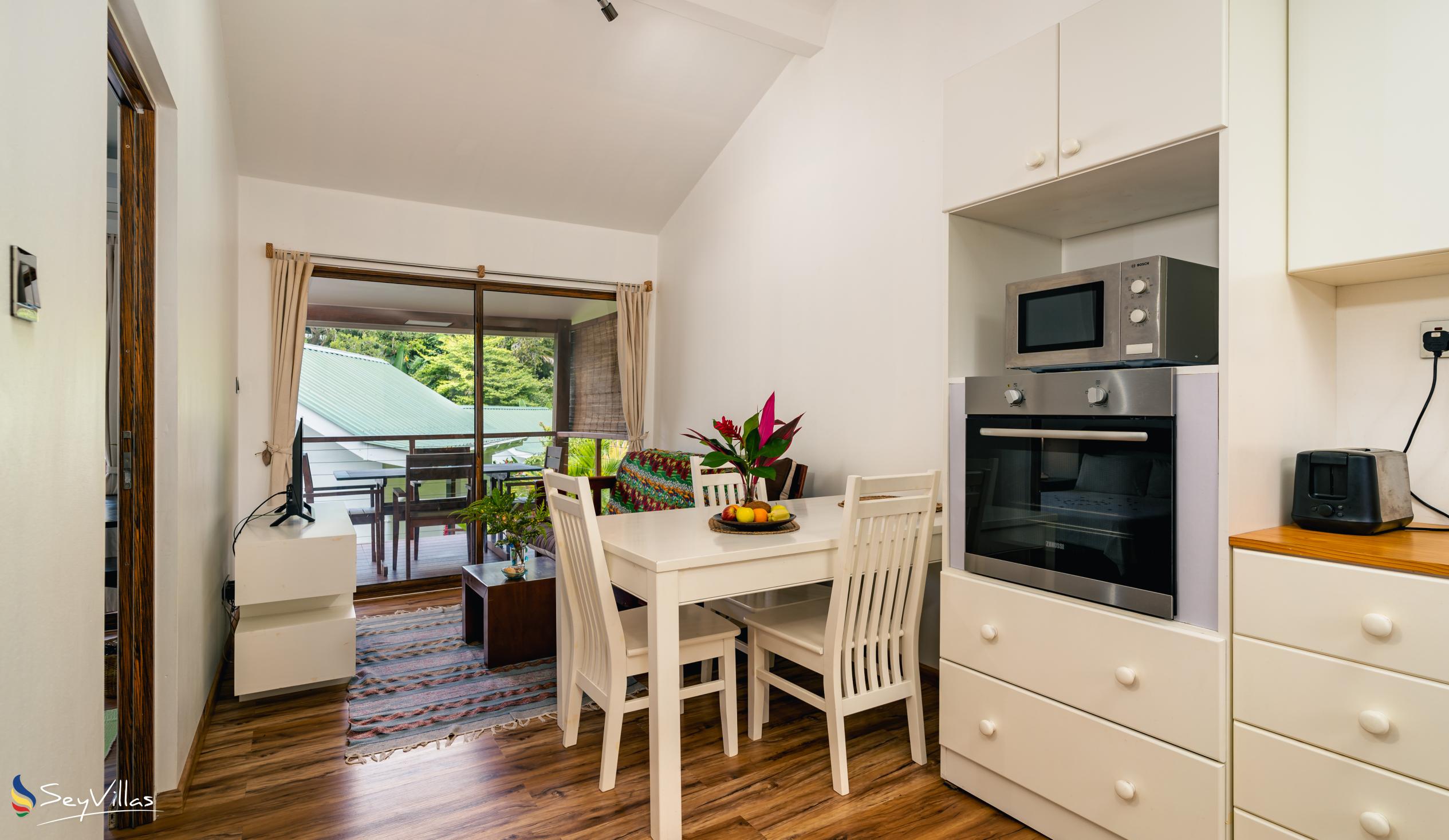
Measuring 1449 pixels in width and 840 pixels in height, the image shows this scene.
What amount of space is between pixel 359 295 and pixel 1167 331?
438cm

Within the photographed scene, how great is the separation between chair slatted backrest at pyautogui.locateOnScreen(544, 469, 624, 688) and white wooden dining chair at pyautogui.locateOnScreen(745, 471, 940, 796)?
0.55 meters

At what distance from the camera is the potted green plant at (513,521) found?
334 centimetres

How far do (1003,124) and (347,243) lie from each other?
3.85 m

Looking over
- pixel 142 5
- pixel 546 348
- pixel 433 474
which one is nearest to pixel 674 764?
pixel 142 5

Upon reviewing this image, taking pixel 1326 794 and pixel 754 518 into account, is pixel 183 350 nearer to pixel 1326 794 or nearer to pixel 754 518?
pixel 754 518

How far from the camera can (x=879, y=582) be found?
2217 millimetres

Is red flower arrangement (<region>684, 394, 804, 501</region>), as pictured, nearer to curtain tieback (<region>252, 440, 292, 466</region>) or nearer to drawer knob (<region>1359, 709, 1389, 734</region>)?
drawer knob (<region>1359, 709, 1389, 734</region>)

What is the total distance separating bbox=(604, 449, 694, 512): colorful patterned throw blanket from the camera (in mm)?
3924

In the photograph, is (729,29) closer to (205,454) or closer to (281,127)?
(281,127)

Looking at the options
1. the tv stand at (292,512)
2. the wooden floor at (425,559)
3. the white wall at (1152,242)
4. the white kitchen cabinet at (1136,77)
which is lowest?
the wooden floor at (425,559)

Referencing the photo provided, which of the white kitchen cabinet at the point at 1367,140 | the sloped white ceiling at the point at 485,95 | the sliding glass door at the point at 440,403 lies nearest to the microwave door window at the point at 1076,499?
the white kitchen cabinet at the point at 1367,140

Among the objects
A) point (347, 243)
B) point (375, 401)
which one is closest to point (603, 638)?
point (375, 401)

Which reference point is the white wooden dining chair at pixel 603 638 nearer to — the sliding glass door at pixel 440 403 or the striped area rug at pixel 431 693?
the striped area rug at pixel 431 693

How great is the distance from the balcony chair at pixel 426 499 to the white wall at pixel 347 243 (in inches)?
31.0
